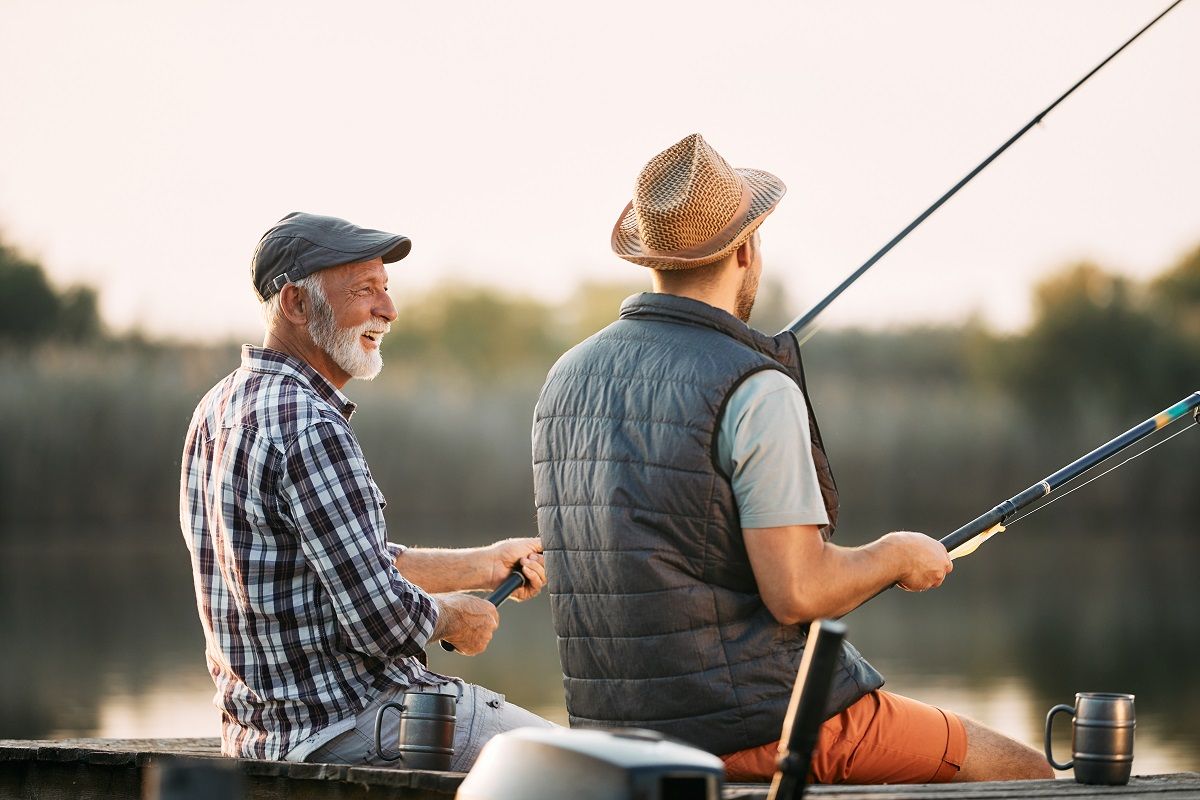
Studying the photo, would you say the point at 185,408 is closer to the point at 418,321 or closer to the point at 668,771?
the point at 668,771

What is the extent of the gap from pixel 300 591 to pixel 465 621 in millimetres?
287

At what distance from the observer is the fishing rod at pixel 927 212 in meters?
3.25

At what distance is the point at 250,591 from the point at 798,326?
1063 mm

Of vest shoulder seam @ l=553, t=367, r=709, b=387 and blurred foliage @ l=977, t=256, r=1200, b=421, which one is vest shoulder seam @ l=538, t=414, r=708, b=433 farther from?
blurred foliage @ l=977, t=256, r=1200, b=421

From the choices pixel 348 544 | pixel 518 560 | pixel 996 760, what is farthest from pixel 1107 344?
pixel 348 544

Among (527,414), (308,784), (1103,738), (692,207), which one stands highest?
(527,414)

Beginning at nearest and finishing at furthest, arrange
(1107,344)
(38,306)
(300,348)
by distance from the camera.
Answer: (300,348) → (38,306) → (1107,344)

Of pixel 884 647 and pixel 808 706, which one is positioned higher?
pixel 884 647

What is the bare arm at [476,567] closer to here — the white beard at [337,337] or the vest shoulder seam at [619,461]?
the white beard at [337,337]

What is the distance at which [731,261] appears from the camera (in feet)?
8.62

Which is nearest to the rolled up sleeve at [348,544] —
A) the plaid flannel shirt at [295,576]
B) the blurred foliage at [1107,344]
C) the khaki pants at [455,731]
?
the plaid flannel shirt at [295,576]

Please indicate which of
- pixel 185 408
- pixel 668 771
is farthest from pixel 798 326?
pixel 185 408

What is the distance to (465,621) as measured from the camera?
294 centimetres

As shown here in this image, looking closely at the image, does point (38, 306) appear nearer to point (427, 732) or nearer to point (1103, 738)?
point (427, 732)
